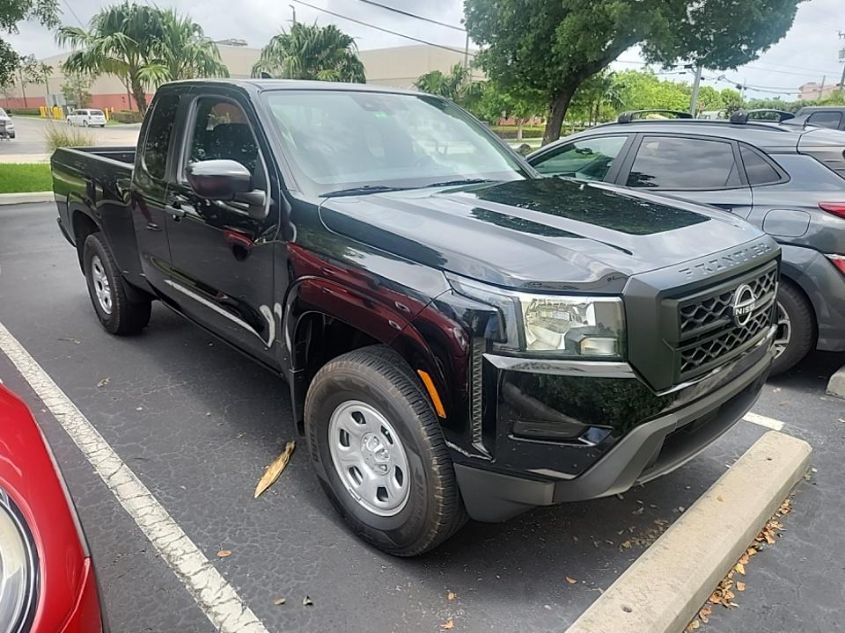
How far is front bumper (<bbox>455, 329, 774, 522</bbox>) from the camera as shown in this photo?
2.09 metres

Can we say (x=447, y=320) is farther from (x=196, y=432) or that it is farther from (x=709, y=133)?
(x=709, y=133)

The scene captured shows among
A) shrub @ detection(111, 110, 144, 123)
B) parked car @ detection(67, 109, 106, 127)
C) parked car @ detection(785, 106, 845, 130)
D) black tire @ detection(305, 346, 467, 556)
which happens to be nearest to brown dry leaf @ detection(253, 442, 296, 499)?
black tire @ detection(305, 346, 467, 556)

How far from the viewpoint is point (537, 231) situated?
2365mm

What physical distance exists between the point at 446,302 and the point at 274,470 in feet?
5.27

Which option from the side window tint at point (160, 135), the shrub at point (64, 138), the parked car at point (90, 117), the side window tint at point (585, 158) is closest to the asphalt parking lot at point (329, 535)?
the side window tint at point (160, 135)

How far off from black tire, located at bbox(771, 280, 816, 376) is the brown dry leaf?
3210 millimetres

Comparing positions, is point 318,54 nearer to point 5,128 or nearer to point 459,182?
point 5,128

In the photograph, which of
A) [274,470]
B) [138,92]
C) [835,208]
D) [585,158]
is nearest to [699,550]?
[274,470]

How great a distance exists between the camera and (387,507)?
2590mm

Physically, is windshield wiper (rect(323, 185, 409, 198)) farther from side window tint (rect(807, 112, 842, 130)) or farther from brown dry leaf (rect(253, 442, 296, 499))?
side window tint (rect(807, 112, 842, 130))

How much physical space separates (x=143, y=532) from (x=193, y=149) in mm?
2118

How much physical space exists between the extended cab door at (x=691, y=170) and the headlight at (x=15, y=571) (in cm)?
443

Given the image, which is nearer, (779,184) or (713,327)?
(713,327)

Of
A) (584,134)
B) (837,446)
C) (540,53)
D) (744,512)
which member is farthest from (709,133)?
(540,53)
